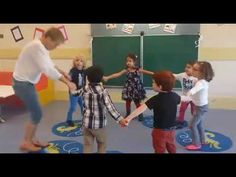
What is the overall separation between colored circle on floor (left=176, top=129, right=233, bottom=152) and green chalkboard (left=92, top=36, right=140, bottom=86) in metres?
1.75

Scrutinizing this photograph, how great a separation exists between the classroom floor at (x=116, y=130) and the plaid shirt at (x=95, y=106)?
26.9 inches

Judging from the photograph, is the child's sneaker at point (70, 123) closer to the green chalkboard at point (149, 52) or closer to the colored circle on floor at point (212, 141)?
the colored circle on floor at point (212, 141)

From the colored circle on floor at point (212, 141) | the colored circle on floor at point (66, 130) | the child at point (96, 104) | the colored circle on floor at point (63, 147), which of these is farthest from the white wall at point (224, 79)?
the child at point (96, 104)

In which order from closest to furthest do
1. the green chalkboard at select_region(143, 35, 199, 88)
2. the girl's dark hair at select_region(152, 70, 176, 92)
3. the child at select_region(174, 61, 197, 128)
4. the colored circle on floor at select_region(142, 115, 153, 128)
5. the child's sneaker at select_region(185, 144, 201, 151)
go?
the girl's dark hair at select_region(152, 70, 176, 92) < the child's sneaker at select_region(185, 144, 201, 151) < the child at select_region(174, 61, 197, 128) < the colored circle on floor at select_region(142, 115, 153, 128) < the green chalkboard at select_region(143, 35, 199, 88)

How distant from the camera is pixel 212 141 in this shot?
317 centimetres

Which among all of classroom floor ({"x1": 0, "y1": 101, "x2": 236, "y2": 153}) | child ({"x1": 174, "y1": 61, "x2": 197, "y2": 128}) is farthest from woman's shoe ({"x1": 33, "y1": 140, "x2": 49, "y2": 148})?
child ({"x1": 174, "y1": 61, "x2": 197, "y2": 128})

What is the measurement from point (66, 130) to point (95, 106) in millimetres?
1356

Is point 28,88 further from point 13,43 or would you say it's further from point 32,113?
point 13,43

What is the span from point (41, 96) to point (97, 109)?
2.76 meters

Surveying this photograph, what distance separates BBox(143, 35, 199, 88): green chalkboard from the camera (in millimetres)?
4559

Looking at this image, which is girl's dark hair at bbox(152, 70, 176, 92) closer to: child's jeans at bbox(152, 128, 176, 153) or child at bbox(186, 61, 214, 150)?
child's jeans at bbox(152, 128, 176, 153)

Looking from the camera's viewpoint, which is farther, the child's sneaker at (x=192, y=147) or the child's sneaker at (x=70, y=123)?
the child's sneaker at (x=70, y=123)

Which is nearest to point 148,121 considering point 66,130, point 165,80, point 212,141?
point 212,141

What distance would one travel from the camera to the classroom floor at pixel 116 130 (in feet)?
9.84
